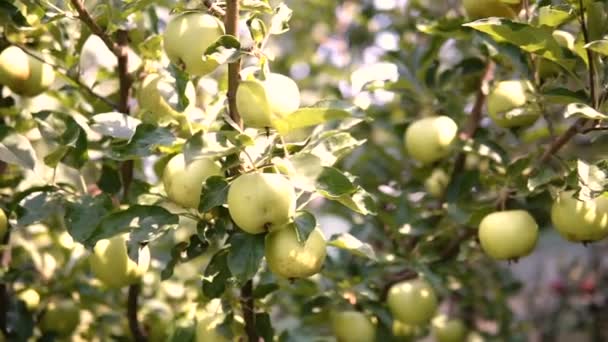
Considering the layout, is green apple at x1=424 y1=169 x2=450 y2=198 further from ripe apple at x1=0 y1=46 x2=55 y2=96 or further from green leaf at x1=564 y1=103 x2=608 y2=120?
ripe apple at x1=0 y1=46 x2=55 y2=96

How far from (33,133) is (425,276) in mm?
746

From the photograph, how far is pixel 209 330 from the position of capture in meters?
1.03

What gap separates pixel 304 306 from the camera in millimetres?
1366

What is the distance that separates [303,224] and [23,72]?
1.69 feet

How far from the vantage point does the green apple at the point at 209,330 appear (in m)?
1.02

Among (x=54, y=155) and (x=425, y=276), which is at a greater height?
(x=54, y=155)

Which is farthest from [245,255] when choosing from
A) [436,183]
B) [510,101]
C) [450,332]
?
[450,332]

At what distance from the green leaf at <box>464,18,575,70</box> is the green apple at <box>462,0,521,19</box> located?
135 mm

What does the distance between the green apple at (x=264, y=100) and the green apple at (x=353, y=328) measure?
22.0 inches

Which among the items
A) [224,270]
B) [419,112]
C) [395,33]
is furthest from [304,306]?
[395,33]

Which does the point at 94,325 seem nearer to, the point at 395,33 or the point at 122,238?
the point at 122,238

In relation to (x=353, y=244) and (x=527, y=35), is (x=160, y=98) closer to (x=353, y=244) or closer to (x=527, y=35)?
(x=353, y=244)

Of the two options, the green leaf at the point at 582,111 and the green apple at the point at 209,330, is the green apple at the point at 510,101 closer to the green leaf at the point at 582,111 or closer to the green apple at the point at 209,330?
the green leaf at the point at 582,111

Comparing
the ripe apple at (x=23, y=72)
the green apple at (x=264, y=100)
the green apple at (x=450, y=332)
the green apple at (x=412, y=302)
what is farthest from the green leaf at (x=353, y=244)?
the green apple at (x=450, y=332)
